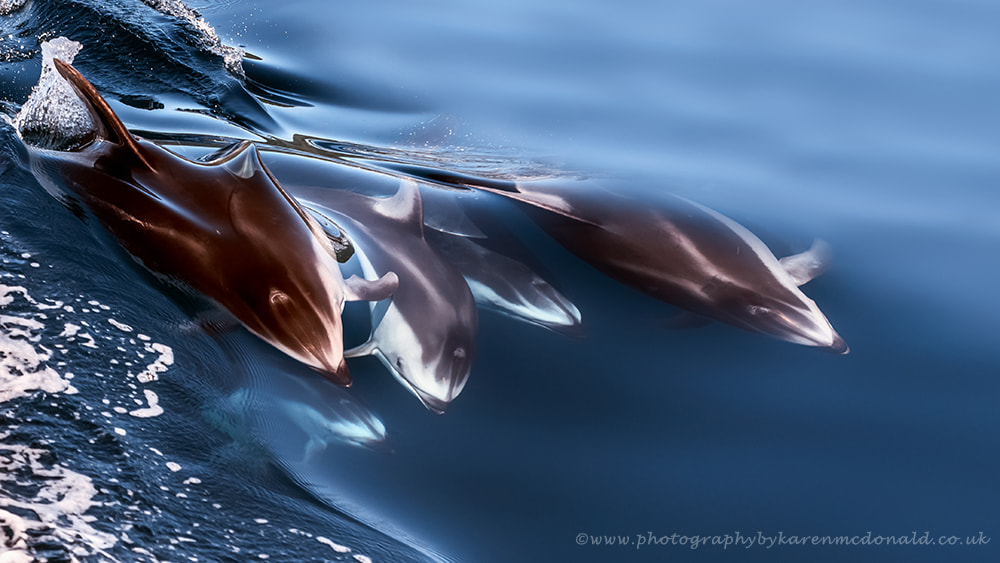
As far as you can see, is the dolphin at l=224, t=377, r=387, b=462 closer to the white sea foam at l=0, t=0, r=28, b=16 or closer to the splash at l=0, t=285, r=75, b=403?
the splash at l=0, t=285, r=75, b=403

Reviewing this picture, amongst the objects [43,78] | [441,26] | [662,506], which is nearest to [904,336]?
[662,506]

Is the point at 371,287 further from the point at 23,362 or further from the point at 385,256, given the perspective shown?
the point at 23,362

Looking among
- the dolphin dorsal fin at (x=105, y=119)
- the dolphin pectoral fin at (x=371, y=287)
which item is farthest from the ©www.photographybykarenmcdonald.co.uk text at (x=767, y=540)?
the dolphin dorsal fin at (x=105, y=119)

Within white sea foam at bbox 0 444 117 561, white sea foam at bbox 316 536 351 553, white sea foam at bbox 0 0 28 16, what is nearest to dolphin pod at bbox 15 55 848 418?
white sea foam at bbox 316 536 351 553

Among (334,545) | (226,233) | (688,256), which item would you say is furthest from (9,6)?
(334,545)

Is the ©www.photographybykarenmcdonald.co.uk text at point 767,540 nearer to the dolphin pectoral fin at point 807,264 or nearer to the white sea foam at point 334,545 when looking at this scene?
the white sea foam at point 334,545

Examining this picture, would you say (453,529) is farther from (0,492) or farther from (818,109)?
(818,109)

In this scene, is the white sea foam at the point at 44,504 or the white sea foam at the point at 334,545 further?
the white sea foam at the point at 334,545
